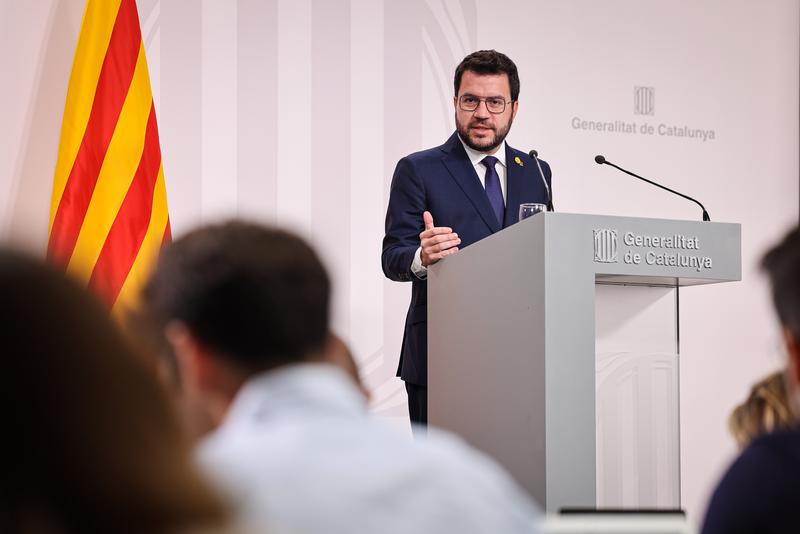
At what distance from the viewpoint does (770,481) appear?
3.74ft

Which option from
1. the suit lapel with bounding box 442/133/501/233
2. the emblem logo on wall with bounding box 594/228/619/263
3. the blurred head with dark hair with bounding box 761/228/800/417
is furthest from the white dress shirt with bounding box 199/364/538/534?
the suit lapel with bounding box 442/133/501/233

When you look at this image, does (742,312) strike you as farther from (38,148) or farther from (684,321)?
(38,148)

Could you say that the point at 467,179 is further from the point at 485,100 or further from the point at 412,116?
the point at 412,116

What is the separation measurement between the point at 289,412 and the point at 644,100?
505 centimetres

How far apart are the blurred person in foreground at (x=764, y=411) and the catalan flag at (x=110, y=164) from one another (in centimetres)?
319

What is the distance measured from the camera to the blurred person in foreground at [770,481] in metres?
1.13

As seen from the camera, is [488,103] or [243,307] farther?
[488,103]

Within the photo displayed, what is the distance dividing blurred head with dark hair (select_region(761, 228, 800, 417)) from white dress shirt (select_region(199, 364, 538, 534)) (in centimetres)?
44

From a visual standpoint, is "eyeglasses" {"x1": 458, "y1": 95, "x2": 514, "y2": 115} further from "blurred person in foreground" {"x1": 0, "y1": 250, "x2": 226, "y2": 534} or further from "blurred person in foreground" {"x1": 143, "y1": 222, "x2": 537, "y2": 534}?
"blurred person in foreground" {"x1": 0, "y1": 250, "x2": 226, "y2": 534}

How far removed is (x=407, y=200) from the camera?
11.8ft

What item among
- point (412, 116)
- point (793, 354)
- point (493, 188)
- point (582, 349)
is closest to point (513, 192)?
point (493, 188)

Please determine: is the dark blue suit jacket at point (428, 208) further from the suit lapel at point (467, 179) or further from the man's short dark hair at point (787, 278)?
the man's short dark hair at point (787, 278)

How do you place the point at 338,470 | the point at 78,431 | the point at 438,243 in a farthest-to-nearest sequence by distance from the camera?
the point at 438,243 → the point at 338,470 → the point at 78,431

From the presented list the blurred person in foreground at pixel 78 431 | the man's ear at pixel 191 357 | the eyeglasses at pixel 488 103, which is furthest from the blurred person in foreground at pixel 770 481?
the eyeglasses at pixel 488 103
